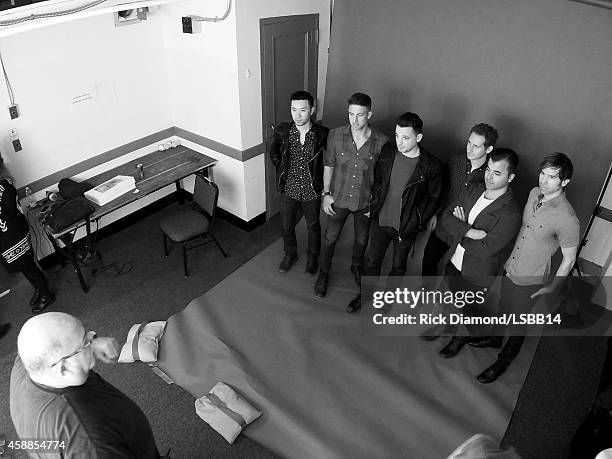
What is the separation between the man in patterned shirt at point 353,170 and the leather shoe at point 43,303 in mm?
2147

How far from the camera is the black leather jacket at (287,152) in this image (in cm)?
335

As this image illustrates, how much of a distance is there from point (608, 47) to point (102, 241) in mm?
4173

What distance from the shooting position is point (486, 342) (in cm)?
332

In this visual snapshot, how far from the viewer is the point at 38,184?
3.74 meters

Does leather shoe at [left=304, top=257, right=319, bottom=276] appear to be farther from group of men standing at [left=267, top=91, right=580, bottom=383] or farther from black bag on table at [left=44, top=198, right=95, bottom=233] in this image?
black bag on table at [left=44, top=198, right=95, bottom=233]

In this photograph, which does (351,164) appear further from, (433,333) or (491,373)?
(491,373)

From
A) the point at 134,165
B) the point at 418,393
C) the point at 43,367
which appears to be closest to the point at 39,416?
the point at 43,367

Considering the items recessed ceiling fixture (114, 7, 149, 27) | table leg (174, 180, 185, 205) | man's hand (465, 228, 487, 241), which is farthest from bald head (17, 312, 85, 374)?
table leg (174, 180, 185, 205)

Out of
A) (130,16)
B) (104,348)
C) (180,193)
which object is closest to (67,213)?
(180,193)

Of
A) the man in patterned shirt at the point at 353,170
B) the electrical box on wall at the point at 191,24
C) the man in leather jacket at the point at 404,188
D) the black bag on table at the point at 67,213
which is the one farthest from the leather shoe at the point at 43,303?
the man in leather jacket at the point at 404,188

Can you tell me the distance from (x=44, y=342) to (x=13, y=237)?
1.99 m

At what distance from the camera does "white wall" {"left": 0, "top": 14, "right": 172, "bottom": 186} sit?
11.3ft

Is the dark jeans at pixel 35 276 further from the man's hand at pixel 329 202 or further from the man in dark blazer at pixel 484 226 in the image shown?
the man in dark blazer at pixel 484 226

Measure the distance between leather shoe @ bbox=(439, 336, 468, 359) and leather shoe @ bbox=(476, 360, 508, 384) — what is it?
22 cm
